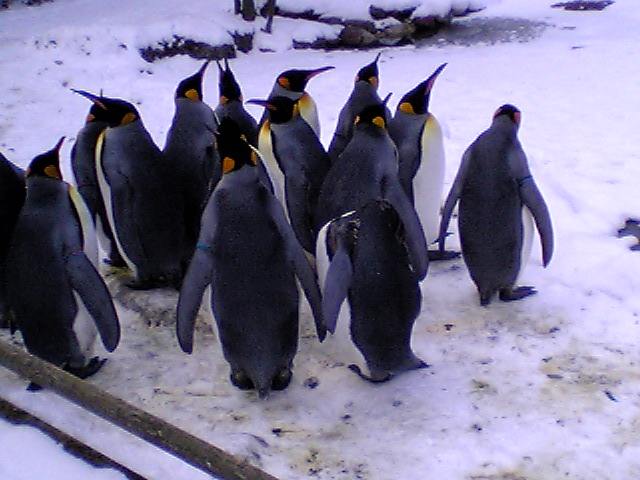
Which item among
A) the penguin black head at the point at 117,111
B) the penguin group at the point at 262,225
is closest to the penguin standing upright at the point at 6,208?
the penguin group at the point at 262,225

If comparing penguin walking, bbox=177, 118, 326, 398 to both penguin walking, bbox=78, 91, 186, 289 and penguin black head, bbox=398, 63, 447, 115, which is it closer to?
penguin walking, bbox=78, 91, 186, 289

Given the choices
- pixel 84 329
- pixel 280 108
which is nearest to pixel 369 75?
pixel 280 108

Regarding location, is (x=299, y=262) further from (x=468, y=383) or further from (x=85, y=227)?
(x=85, y=227)

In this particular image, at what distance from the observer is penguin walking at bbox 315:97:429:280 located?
10.4ft

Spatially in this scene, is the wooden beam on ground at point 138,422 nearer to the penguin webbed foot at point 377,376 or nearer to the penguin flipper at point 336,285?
the penguin flipper at point 336,285

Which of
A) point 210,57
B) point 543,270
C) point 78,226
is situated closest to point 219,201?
point 78,226

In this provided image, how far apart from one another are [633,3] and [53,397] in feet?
32.2

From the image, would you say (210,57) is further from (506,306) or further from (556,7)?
(506,306)

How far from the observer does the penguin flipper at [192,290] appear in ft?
9.41

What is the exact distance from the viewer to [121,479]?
7.97 ft

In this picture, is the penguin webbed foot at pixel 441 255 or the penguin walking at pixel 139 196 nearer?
the penguin walking at pixel 139 196

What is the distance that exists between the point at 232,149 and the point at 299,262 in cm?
49

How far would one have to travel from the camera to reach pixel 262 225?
2846 mm

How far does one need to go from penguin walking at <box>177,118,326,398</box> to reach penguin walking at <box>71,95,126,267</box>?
109 centimetres
